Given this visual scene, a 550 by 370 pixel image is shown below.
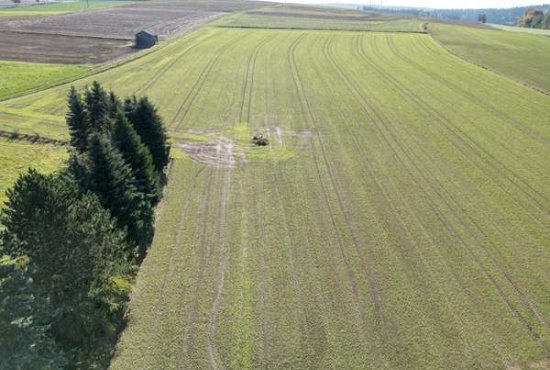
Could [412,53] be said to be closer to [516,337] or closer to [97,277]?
[516,337]

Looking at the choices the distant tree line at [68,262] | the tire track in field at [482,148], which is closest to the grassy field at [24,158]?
the distant tree line at [68,262]

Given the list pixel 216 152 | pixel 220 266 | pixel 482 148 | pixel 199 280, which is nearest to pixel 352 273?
pixel 220 266

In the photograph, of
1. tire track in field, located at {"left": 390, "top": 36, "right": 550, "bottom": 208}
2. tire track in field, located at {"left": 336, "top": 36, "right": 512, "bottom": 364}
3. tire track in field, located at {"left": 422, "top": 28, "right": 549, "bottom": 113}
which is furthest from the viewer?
tire track in field, located at {"left": 422, "top": 28, "right": 549, "bottom": 113}

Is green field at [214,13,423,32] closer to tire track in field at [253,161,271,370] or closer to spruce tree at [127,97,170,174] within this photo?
spruce tree at [127,97,170,174]

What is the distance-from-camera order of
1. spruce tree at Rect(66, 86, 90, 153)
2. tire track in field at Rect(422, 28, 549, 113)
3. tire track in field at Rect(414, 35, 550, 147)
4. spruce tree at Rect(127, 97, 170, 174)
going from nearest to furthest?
spruce tree at Rect(127, 97, 170, 174)
spruce tree at Rect(66, 86, 90, 153)
tire track in field at Rect(414, 35, 550, 147)
tire track in field at Rect(422, 28, 549, 113)

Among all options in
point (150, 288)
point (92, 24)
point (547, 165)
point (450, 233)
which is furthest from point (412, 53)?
point (92, 24)

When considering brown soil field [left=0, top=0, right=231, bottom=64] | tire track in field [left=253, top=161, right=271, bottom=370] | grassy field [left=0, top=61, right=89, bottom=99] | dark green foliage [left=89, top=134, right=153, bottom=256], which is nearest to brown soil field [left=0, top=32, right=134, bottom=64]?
brown soil field [left=0, top=0, right=231, bottom=64]
